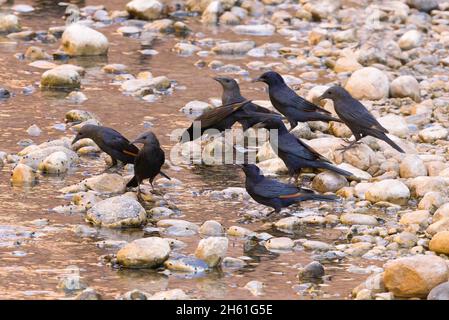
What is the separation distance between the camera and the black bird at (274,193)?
953 centimetres

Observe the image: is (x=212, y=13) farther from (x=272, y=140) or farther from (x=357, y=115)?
(x=272, y=140)

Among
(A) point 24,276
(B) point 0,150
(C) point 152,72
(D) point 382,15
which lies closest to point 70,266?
(A) point 24,276

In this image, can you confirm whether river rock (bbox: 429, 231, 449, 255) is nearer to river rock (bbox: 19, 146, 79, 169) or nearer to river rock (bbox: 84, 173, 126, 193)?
river rock (bbox: 84, 173, 126, 193)

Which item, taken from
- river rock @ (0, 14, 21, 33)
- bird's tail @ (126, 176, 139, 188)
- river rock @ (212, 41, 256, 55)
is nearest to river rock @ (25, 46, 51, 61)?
river rock @ (0, 14, 21, 33)

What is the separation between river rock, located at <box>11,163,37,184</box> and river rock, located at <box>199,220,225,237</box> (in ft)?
6.64

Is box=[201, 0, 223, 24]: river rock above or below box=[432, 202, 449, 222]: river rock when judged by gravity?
below

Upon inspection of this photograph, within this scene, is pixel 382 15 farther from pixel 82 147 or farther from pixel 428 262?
pixel 428 262

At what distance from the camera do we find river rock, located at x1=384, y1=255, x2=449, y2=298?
7559 millimetres

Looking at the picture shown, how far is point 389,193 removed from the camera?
10016 millimetres

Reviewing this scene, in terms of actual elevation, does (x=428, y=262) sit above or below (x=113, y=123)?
above

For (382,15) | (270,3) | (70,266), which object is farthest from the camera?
(270,3)

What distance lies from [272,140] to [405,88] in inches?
144
